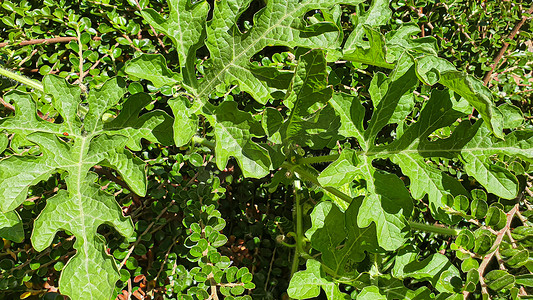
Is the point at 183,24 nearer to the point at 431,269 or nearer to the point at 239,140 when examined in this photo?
the point at 239,140

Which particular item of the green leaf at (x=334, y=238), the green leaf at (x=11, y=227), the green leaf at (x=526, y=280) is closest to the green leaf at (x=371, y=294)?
the green leaf at (x=334, y=238)

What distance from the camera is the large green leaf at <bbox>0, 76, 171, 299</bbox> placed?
125 cm

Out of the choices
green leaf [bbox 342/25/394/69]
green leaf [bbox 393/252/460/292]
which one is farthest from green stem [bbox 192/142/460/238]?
green leaf [bbox 342/25/394/69]

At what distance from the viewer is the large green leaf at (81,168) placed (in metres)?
1.25

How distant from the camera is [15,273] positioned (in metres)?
1.61

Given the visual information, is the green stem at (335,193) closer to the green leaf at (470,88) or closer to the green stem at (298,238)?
the green stem at (298,238)

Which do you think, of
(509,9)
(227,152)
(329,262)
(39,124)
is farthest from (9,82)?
(509,9)

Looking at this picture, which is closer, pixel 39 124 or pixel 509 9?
pixel 39 124

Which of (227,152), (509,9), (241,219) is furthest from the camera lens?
(509,9)

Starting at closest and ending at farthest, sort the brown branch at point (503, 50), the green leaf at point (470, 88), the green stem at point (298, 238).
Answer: the green leaf at point (470, 88)
the green stem at point (298, 238)
the brown branch at point (503, 50)

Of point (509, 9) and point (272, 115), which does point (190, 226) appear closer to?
point (272, 115)

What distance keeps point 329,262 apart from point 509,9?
181 centimetres

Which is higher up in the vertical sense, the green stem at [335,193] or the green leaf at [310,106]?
the green leaf at [310,106]

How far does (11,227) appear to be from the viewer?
1.36 m
